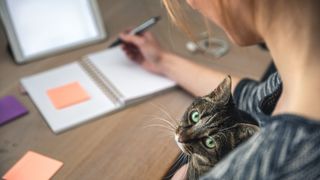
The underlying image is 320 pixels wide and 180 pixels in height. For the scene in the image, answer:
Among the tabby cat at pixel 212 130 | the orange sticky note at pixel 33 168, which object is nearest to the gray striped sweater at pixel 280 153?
the tabby cat at pixel 212 130

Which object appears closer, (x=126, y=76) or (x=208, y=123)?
(x=208, y=123)

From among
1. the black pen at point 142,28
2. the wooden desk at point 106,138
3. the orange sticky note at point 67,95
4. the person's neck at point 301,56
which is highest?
the person's neck at point 301,56

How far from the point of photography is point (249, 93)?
91 cm

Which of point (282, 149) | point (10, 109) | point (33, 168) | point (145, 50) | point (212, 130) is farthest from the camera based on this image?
point (145, 50)

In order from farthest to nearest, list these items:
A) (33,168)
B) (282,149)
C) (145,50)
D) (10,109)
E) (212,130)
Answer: (145,50) < (10,109) < (33,168) < (212,130) < (282,149)

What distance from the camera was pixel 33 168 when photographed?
832 millimetres

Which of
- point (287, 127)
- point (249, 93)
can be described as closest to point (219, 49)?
point (249, 93)

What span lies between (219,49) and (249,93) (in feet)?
0.89

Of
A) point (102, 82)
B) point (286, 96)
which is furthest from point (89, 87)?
point (286, 96)

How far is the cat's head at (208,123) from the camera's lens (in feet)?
2.31

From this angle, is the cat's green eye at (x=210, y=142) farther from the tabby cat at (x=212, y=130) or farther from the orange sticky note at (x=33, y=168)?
the orange sticky note at (x=33, y=168)

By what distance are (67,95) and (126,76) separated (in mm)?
152

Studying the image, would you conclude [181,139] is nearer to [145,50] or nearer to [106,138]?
[106,138]

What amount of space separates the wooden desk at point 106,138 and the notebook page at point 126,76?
0.03 metres
